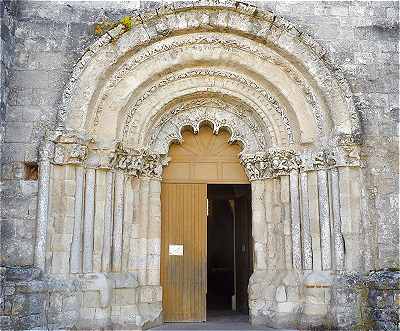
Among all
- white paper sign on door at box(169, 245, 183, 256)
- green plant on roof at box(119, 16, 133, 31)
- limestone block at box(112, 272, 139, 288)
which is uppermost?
green plant on roof at box(119, 16, 133, 31)

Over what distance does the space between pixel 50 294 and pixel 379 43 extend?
5439 millimetres

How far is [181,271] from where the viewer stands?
290 inches

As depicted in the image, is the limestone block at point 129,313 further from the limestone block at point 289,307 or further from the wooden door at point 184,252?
the limestone block at point 289,307

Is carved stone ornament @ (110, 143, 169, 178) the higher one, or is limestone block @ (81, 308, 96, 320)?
carved stone ornament @ (110, 143, 169, 178)

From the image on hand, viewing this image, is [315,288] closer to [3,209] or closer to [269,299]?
[269,299]

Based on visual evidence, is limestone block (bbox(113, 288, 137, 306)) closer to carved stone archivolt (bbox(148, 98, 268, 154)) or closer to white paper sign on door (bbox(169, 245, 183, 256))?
white paper sign on door (bbox(169, 245, 183, 256))

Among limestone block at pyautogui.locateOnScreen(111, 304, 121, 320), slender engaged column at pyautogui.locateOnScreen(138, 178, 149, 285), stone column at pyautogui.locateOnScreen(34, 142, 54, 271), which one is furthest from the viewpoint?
slender engaged column at pyautogui.locateOnScreen(138, 178, 149, 285)

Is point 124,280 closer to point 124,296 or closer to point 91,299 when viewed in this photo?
point 124,296

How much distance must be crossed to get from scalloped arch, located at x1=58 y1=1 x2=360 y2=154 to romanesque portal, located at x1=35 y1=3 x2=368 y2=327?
1 cm

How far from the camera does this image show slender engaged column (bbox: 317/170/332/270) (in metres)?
6.57

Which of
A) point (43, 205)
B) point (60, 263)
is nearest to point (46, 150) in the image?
point (43, 205)

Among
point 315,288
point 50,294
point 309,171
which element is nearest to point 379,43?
point 309,171

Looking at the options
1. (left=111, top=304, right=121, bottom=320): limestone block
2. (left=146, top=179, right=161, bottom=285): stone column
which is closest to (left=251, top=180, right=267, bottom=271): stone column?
(left=146, top=179, right=161, bottom=285): stone column

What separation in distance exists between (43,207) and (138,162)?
1.39 meters
